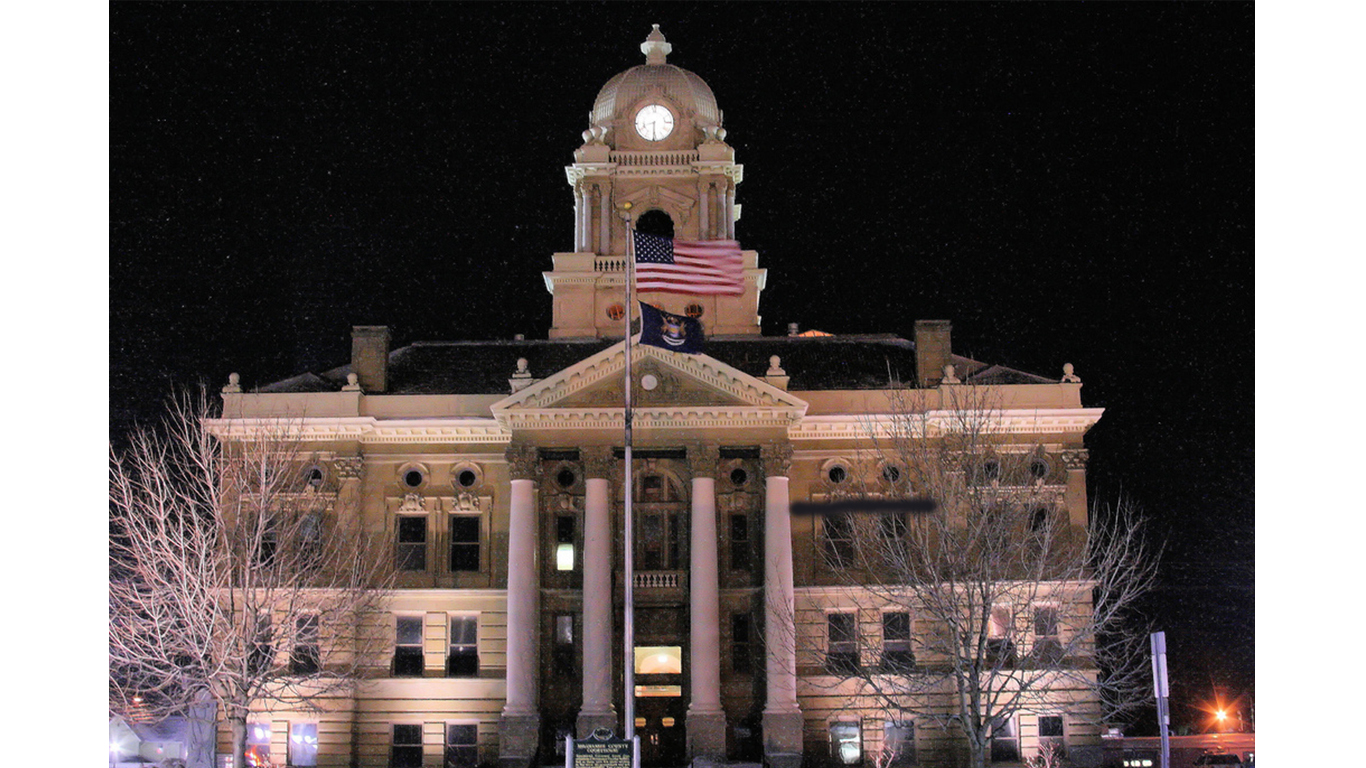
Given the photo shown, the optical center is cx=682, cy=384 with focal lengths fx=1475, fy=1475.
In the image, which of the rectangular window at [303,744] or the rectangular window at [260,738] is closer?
the rectangular window at [260,738]

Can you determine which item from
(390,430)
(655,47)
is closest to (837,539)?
(390,430)

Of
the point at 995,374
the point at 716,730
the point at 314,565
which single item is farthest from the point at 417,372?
the point at 995,374

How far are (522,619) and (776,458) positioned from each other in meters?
9.11

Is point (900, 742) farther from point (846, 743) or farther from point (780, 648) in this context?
point (780, 648)

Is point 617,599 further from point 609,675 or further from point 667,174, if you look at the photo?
point 667,174

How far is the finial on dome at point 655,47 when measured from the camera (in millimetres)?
62312

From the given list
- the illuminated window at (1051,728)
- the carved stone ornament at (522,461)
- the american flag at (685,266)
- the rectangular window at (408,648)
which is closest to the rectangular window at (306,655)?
the rectangular window at (408,648)

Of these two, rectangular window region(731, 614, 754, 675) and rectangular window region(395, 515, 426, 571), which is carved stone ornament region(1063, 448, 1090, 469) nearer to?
rectangular window region(731, 614, 754, 675)

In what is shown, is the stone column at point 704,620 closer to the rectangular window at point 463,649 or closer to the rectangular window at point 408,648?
the rectangular window at point 463,649

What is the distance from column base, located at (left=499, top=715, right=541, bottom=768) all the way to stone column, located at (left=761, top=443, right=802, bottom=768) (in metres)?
6.88

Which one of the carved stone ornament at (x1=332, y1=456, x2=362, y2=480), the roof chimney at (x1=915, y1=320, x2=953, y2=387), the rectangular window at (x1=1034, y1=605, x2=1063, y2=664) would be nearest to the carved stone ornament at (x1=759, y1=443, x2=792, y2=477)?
the roof chimney at (x1=915, y1=320, x2=953, y2=387)

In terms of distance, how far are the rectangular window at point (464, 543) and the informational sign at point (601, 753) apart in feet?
63.4

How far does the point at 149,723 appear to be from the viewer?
4516cm

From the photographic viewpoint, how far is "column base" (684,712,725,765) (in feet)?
141
